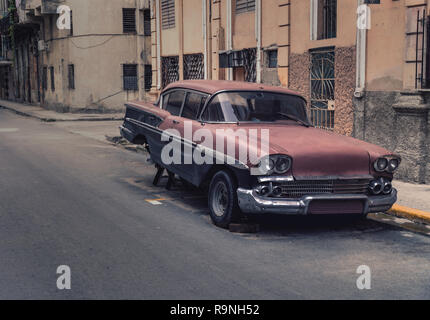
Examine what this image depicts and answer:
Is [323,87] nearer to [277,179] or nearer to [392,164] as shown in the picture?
[392,164]

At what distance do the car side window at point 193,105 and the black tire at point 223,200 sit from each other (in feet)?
4.28

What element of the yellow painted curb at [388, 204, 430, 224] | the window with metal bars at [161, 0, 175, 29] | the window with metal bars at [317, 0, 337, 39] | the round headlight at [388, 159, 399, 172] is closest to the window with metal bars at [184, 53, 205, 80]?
the window with metal bars at [161, 0, 175, 29]

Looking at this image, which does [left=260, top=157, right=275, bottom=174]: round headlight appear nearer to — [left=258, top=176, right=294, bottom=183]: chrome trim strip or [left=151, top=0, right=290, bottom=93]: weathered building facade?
[left=258, top=176, right=294, bottom=183]: chrome trim strip

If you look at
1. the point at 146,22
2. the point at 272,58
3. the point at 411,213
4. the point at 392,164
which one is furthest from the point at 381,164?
the point at 146,22

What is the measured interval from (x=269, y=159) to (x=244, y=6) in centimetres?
1041

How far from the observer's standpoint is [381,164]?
7.25m

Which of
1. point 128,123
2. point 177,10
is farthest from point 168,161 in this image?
point 177,10

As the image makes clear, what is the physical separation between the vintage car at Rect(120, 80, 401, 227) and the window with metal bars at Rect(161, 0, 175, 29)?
12649 mm

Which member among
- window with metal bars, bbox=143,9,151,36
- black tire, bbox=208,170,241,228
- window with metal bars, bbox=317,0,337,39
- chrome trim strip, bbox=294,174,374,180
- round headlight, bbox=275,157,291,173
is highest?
window with metal bars, bbox=143,9,151,36

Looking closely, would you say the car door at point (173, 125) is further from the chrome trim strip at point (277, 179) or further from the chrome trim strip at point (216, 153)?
the chrome trim strip at point (277, 179)

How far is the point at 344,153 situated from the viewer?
23.1ft

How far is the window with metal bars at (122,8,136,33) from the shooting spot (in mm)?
30859
